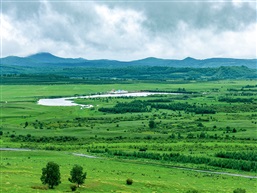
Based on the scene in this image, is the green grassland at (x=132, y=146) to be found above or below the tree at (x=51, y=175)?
below

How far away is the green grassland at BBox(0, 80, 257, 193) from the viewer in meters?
69.4

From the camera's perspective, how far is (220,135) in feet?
416

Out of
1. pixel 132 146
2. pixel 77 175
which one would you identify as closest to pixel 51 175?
pixel 77 175

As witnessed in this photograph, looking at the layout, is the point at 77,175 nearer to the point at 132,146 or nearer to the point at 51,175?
the point at 51,175

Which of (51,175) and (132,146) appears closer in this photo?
(51,175)

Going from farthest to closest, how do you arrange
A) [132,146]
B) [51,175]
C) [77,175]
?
[132,146]
[77,175]
[51,175]

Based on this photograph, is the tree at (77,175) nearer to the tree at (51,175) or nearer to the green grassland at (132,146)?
the green grassland at (132,146)

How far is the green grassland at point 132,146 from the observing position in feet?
228

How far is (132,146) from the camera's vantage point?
109m

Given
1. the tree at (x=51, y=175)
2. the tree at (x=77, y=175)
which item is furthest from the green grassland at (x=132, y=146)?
the tree at (x=77, y=175)

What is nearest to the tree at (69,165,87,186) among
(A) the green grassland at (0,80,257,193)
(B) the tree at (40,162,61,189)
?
(A) the green grassland at (0,80,257,193)

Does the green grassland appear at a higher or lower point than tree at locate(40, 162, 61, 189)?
lower

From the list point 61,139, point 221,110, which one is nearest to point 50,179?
point 61,139

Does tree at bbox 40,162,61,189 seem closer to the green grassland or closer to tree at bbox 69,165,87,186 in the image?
the green grassland
